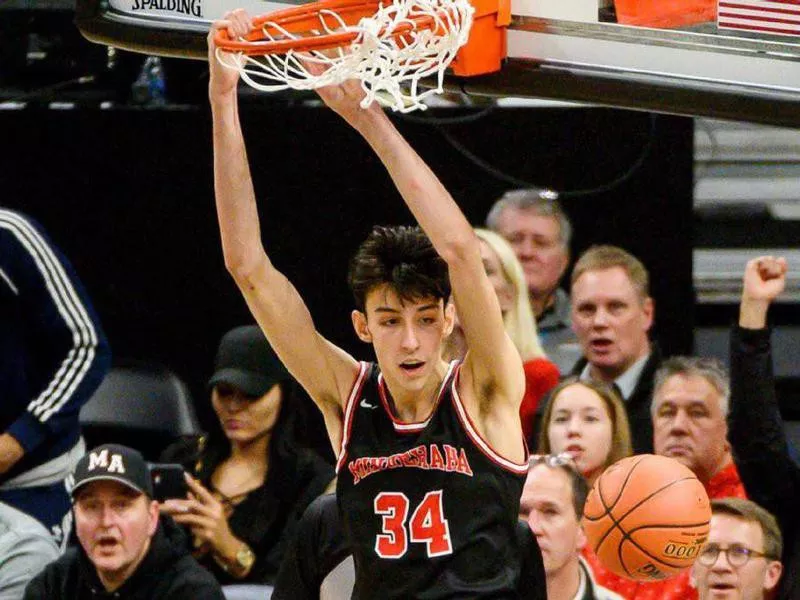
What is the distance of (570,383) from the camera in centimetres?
595

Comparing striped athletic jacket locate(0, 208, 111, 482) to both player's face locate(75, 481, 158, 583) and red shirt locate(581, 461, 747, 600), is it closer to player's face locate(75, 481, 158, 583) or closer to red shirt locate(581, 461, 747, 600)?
player's face locate(75, 481, 158, 583)

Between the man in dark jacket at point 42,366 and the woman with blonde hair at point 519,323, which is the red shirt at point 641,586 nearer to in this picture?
the woman with blonde hair at point 519,323

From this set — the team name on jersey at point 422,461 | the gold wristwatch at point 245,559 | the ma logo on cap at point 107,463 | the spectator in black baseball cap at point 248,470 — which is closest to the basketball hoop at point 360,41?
the team name on jersey at point 422,461

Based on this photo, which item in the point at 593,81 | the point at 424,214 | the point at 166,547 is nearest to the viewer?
the point at 424,214

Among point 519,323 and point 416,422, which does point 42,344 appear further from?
point 416,422

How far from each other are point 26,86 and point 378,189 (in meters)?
1.63

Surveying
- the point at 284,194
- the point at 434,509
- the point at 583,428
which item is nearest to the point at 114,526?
the point at 583,428

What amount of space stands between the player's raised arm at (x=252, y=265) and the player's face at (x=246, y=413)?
6.72 ft

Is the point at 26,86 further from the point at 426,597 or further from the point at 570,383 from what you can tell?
the point at 426,597

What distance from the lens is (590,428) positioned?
19.3ft

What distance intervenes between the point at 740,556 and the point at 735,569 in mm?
44

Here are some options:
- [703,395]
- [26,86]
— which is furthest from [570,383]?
[26,86]

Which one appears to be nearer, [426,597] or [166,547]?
[426,597]

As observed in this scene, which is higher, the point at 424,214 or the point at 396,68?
the point at 396,68
